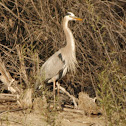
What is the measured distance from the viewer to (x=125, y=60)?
6328mm

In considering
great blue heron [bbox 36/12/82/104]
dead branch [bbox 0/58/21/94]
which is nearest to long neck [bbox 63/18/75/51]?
great blue heron [bbox 36/12/82/104]

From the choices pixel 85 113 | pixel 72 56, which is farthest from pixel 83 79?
pixel 85 113

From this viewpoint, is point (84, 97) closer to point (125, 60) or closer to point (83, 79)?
point (83, 79)

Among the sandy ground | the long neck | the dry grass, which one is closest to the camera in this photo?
the sandy ground

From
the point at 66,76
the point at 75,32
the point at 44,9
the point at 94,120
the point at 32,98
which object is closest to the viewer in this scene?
the point at 94,120

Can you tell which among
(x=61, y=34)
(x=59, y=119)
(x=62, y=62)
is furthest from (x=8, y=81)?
(x=59, y=119)

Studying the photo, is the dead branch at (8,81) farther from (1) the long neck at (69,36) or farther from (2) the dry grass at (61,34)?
(1) the long neck at (69,36)

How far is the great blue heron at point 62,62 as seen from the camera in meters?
6.77

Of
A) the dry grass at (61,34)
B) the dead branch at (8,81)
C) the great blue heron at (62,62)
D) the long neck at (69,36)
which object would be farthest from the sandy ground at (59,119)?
the long neck at (69,36)

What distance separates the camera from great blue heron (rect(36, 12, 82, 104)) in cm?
677

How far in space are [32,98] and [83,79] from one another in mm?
1417

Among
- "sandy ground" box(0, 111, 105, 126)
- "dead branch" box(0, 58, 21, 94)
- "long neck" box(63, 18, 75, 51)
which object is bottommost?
"sandy ground" box(0, 111, 105, 126)

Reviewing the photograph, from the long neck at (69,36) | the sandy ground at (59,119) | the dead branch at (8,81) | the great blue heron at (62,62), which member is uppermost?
the long neck at (69,36)

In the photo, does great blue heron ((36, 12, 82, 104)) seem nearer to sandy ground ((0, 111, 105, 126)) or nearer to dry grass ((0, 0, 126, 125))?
dry grass ((0, 0, 126, 125))
